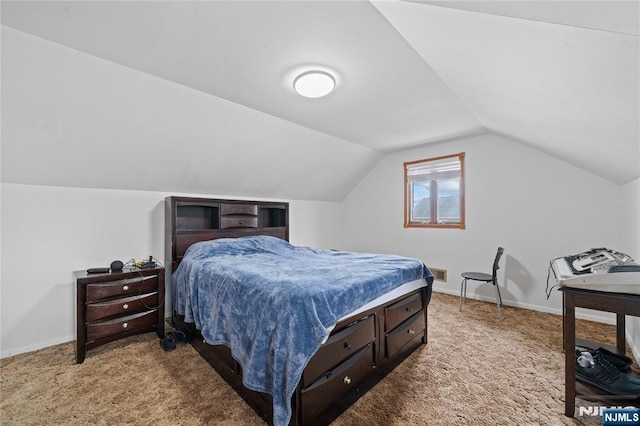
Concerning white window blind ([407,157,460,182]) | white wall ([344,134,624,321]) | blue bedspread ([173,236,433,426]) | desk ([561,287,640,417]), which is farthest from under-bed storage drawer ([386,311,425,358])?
white window blind ([407,157,460,182])

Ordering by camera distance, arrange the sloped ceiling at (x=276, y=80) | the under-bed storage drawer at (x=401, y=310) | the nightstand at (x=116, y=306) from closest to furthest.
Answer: the sloped ceiling at (x=276, y=80) → the under-bed storage drawer at (x=401, y=310) → the nightstand at (x=116, y=306)

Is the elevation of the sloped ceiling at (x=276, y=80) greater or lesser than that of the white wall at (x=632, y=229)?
greater

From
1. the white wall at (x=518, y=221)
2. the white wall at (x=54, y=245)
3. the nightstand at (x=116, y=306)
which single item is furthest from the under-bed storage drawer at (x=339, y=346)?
the white wall at (x=518, y=221)

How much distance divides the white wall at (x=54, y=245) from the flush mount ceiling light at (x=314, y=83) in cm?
225

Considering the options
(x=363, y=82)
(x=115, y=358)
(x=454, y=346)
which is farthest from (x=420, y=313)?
(x=115, y=358)

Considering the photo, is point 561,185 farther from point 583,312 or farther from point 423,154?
point 423,154

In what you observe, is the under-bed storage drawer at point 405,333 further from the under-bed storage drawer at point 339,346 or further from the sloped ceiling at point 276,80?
the sloped ceiling at point 276,80

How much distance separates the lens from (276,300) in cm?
156

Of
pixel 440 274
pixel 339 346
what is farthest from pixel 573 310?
pixel 440 274

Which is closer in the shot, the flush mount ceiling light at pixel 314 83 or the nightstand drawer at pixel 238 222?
the flush mount ceiling light at pixel 314 83

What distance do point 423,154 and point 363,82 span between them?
2.48m

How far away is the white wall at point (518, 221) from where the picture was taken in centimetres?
314

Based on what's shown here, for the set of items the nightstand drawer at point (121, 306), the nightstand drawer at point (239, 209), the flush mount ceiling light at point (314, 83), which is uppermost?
the flush mount ceiling light at point (314, 83)

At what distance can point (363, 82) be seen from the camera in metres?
2.38
